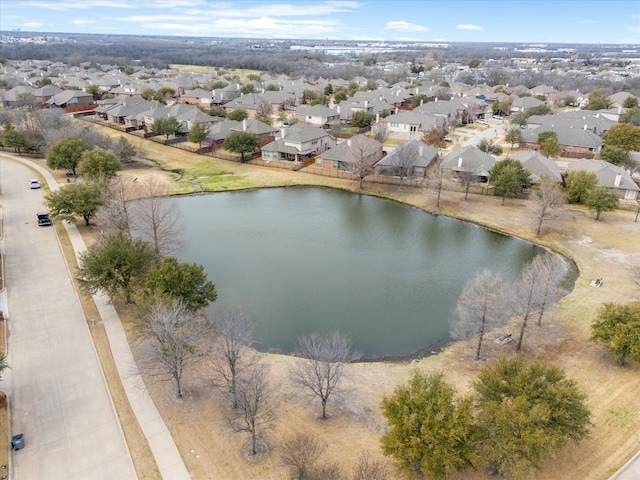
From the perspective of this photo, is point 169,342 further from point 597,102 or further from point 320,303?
point 597,102

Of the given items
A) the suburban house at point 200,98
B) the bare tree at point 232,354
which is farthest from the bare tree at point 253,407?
the suburban house at point 200,98

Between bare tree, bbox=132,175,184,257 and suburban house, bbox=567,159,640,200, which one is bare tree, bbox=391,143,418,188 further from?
bare tree, bbox=132,175,184,257

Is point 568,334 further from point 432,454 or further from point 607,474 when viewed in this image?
point 432,454

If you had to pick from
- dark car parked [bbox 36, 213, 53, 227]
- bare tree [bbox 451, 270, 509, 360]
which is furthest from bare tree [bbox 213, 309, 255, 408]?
dark car parked [bbox 36, 213, 53, 227]

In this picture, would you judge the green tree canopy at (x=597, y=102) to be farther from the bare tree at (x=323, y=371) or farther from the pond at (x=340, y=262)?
the bare tree at (x=323, y=371)

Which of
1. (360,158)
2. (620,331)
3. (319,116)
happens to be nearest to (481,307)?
(620,331)

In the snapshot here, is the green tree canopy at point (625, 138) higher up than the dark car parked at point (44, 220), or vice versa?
the green tree canopy at point (625, 138)
